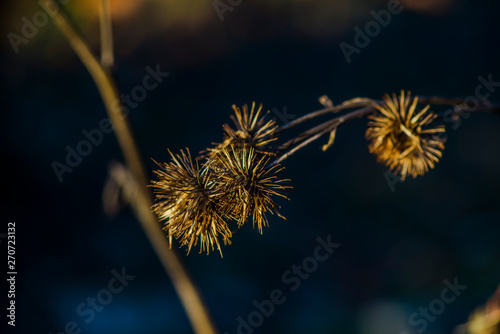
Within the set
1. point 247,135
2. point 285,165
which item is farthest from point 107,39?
point 285,165

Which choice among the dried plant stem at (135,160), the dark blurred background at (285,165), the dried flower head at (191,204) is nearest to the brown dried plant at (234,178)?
the dried flower head at (191,204)

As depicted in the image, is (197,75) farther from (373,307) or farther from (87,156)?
(373,307)

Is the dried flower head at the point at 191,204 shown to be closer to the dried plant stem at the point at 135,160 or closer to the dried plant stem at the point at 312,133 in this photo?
the dried plant stem at the point at 312,133

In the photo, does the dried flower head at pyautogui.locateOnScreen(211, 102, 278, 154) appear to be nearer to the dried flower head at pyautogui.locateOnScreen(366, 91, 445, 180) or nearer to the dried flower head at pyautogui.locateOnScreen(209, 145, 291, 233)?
the dried flower head at pyautogui.locateOnScreen(209, 145, 291, 233)

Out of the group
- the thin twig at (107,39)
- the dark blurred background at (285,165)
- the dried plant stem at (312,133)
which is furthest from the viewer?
the dark blurred background at (285,165)

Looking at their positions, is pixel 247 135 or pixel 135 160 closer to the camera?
pixel 247 135

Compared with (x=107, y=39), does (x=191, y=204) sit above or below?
below

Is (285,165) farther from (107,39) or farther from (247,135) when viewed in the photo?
(247,135)
